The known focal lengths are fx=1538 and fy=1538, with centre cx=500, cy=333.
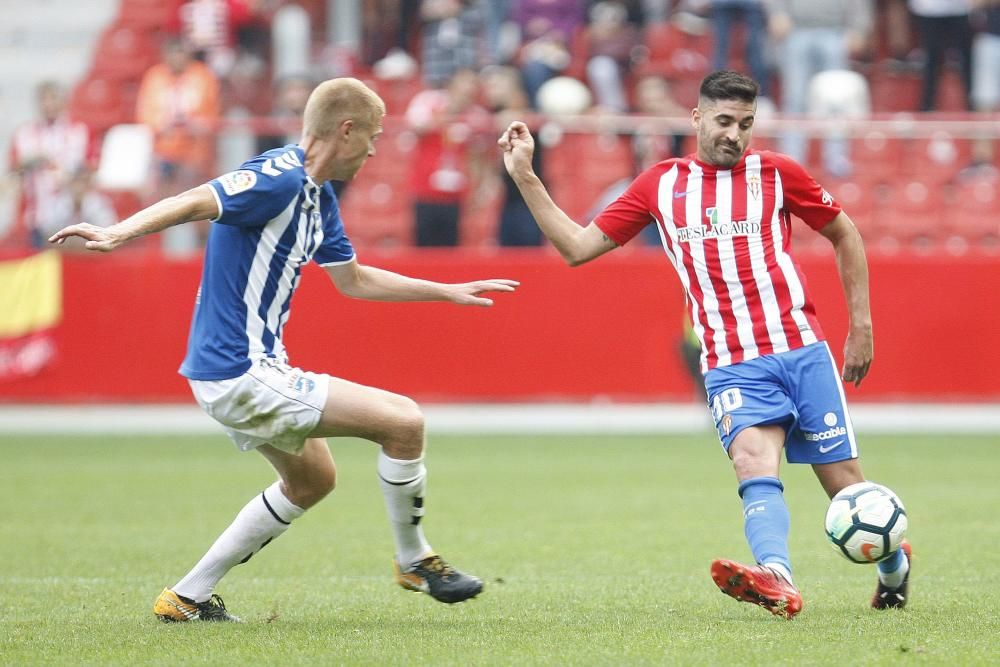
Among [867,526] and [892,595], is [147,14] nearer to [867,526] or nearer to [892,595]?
[892,595]

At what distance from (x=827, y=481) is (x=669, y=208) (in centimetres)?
122

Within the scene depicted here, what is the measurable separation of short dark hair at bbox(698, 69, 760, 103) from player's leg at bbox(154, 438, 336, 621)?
79.8 inches

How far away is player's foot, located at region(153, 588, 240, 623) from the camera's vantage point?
5.84 m

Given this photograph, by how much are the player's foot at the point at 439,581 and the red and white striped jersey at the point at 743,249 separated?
1252 mm

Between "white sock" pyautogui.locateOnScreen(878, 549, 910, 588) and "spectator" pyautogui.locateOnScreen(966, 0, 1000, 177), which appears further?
"spectator" pyautogui.locateOnScreen(966, 0, 1000, 177)

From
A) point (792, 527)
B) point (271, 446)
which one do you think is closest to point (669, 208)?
point (271, 446)

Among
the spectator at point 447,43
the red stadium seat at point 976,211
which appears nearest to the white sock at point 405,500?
the red stadium seat at point 976,211

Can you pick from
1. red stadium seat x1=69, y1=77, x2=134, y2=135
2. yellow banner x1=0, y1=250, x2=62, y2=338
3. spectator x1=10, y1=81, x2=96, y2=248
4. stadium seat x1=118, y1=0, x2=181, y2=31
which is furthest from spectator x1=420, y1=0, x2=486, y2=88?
yellow banner x1=0, y1=250, x2=62, y2=338

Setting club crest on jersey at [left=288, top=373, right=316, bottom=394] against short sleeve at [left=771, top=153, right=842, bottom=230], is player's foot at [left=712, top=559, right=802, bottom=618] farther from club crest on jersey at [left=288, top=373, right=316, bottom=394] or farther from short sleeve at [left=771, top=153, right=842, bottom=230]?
club crest on jersey at [left=288, top=373, right=316, bottom=394]

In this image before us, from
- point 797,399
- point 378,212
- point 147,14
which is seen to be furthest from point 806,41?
point 797,399

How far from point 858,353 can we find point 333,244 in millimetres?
2105

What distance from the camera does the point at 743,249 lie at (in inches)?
233

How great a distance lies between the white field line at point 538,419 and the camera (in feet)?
45.8

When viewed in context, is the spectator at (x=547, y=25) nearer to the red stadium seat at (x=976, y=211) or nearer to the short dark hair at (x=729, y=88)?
the red stadium seat at (x=976, y=211)
